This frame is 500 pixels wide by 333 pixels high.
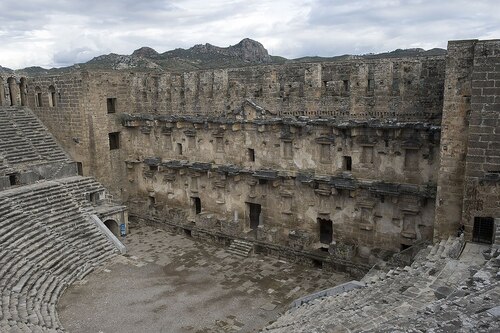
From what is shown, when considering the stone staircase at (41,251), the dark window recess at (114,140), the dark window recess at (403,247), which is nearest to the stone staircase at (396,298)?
the dark window recess at (403,247)

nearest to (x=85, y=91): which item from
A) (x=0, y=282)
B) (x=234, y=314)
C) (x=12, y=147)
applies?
(x=12, y=147)

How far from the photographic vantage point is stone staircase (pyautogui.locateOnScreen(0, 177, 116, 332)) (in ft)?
43.3

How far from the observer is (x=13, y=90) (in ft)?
82.2

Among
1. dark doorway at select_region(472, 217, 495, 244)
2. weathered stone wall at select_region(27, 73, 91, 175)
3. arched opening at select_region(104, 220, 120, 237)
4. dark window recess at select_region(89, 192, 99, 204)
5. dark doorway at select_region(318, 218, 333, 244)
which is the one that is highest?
weathered stone wall at select_region(27, 73, 91, 175)

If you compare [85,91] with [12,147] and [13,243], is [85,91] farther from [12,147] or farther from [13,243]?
[13,243]

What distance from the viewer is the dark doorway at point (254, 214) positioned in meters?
19.8

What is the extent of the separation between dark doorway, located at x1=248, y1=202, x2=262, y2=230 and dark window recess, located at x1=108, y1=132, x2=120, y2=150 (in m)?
8.60

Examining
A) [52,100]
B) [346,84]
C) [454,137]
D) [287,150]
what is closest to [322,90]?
[346,84]

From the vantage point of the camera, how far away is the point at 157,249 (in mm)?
19781

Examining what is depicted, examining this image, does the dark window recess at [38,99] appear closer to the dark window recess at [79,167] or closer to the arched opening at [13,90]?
the arched opening at [13,90]

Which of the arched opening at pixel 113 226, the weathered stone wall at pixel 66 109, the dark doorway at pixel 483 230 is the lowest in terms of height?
the arched opening at pixel 113 226

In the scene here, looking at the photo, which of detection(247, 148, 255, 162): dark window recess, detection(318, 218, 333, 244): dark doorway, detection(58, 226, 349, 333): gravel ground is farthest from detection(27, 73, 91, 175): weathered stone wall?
detection(318, 218, 333, 244): dark doorway

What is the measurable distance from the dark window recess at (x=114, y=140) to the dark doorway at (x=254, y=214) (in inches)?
339

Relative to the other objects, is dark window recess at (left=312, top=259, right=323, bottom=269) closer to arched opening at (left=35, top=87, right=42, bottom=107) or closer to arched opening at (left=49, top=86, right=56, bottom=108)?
arched opening at (left=49, top=86, right=56, bottom=108)
